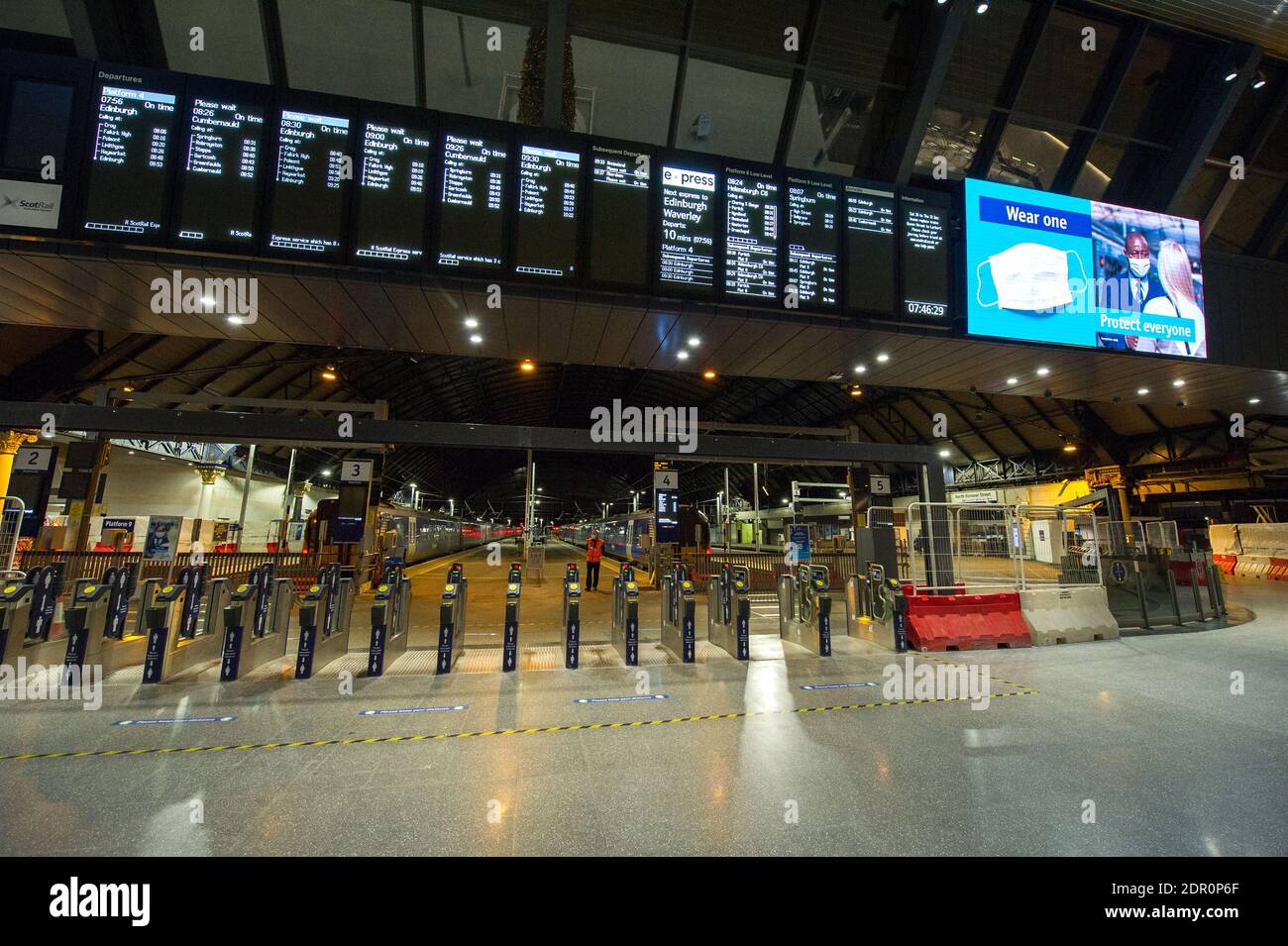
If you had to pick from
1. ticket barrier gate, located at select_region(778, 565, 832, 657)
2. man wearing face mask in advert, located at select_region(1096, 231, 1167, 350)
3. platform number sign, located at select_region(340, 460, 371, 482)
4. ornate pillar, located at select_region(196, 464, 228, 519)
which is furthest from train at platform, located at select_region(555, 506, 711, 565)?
ornate pillar, located at select_region(196, 464, 228, 519)

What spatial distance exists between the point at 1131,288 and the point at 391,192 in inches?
408

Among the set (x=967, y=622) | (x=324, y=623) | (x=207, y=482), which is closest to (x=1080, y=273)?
(x=967, y=622)

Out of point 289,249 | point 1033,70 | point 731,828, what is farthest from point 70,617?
point 1033,70

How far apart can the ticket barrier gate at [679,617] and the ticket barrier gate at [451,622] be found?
2736mm

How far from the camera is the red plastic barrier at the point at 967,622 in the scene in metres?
7.25

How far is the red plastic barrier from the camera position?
725 centimetres

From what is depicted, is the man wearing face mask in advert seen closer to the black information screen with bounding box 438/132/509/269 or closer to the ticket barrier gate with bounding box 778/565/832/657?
the ticket barrier gate with bounding box 778/565/832/657

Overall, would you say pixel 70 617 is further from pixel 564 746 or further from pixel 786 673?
pixel 786 673

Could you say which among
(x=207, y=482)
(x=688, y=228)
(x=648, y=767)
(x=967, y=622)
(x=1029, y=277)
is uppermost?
(x=688, y=228)

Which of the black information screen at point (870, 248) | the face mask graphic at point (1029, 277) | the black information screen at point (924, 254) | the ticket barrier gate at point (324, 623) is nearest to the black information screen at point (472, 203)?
the ticket barrier gate at point (324, 623)

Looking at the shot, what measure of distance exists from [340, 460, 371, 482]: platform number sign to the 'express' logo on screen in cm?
1028

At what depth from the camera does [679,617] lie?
22.9ft

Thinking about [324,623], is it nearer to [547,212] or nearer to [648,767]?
[648,767]

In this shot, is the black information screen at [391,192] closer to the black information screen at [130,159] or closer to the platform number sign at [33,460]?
the black information screen at [130,159]
